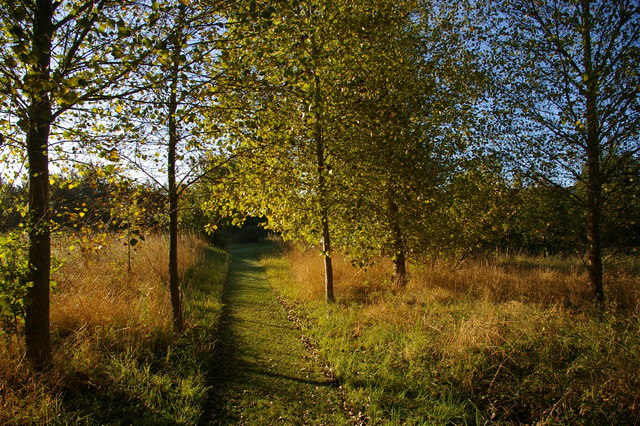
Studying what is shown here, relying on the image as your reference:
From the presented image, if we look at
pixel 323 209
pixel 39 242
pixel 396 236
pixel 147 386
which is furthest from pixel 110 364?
pixel 396 236

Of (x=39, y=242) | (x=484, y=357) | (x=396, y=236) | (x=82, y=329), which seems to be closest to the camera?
(x=39, y=242)

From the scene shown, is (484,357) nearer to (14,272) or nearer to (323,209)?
(323,209)

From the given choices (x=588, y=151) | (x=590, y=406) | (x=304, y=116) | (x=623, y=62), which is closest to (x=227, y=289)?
(x=304, y=116)

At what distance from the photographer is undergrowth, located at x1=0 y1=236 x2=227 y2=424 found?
11.5ft

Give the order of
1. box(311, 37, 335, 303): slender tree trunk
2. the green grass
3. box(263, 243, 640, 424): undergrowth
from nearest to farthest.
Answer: the green grass < box(263, 243, 640, 424): undergrowth < box(311, 37, 335, 303): slender tree trunk

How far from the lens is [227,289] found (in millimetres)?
10648

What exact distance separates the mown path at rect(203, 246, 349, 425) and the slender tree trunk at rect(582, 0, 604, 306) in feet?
20.0

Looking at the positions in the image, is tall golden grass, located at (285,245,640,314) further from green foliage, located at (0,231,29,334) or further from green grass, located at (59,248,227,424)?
green foliage, located at (0,231,29,334)

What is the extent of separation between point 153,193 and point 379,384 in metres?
4.26

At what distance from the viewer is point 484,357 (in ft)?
14.7

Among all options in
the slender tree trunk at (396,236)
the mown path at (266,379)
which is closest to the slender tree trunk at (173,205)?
the mown path at (266,379)

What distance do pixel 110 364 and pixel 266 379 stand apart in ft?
6.69

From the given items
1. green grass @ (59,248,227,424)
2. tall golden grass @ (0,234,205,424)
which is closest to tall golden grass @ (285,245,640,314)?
green grass @ (59,248,227,424)

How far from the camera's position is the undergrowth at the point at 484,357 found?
3.76 metres
